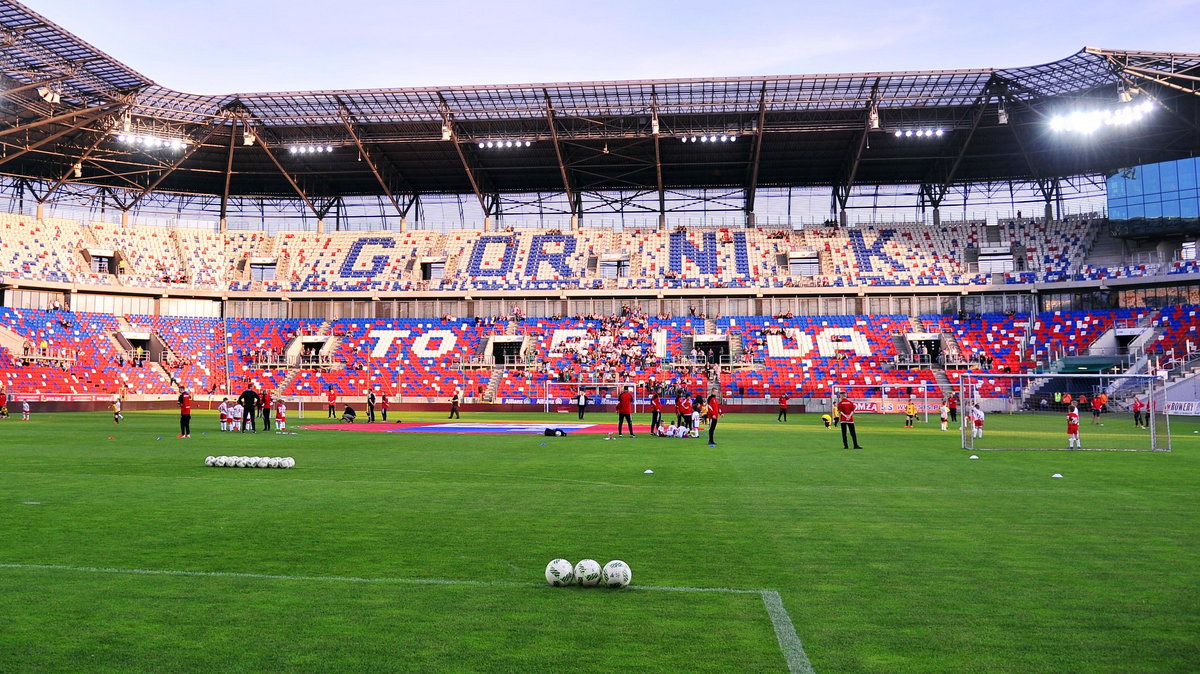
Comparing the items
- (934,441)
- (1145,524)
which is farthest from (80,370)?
(1145,524)

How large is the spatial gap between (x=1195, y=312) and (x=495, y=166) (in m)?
53.5

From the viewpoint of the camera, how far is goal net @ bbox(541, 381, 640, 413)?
58656 mm

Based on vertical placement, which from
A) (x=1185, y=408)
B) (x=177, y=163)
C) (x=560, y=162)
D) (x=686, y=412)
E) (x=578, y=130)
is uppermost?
(x=578, y=130)

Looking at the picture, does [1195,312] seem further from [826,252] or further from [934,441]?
[934,441]

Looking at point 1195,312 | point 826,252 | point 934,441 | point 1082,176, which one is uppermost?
point 1082,176

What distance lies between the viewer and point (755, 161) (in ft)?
220

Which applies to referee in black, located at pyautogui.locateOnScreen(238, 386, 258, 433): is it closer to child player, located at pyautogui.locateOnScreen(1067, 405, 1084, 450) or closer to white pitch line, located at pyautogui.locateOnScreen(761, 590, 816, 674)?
child player, located at pyautogui.locateOnScreen(1067, 405, 1084, 450)

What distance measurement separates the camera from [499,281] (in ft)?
238

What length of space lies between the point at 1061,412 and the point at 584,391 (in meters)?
30.6

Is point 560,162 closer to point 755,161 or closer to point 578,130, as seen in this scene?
point 578,130

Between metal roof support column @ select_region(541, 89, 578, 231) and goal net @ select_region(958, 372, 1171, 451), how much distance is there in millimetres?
32939

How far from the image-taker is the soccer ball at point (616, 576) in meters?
7.54

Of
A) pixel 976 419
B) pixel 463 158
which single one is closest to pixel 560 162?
pixel 463 158

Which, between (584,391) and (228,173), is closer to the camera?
(584,391)
